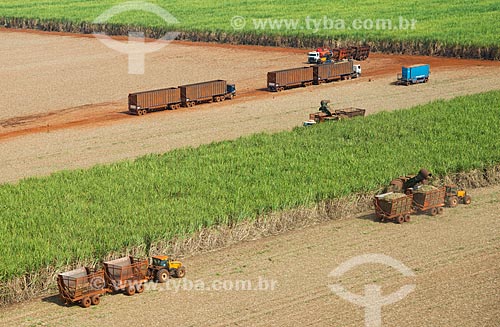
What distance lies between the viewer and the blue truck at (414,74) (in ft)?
254

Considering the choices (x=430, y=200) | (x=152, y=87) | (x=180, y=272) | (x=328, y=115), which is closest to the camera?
(x=180, y=272)

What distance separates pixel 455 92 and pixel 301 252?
1510 inches

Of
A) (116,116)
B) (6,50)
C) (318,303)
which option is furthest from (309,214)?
(6,50)

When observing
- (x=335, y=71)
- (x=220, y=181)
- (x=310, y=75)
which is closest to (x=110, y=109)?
(x=310, y=75)

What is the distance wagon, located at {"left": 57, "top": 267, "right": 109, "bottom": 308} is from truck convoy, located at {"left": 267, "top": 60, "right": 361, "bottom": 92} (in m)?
45.3

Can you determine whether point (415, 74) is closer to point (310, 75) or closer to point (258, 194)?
point (310, 75)

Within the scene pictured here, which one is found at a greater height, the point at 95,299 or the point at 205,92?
the point at 205,92

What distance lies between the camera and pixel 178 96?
235 feet

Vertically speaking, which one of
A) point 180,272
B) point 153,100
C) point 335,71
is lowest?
point 180,272

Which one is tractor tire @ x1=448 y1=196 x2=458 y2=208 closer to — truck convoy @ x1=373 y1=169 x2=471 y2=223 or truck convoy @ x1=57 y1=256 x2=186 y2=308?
truck convoy @ x1=373 y1=169 x2=471 y2=223

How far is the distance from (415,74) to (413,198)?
36134 millimetres

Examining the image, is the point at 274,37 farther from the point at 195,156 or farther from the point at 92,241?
the point at 92,241

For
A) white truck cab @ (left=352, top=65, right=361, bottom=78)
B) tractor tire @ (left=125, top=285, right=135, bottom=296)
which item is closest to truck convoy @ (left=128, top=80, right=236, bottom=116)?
white truck cab @ (left=352, top=65, right=361, bottom=78)

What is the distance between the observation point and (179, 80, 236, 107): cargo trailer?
7219 centimetres
